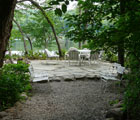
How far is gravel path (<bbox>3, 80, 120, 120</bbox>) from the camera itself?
2.72 metres

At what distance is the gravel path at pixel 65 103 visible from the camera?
107 inches

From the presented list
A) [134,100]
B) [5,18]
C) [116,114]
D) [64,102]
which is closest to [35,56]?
[64,102]

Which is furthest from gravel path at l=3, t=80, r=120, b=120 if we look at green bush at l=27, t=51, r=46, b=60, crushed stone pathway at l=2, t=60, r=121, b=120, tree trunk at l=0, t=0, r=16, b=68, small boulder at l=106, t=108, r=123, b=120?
green bush at l=27, t=51, r=46, b=60

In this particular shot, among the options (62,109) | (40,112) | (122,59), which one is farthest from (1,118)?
(122,59)

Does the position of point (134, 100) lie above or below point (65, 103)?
above

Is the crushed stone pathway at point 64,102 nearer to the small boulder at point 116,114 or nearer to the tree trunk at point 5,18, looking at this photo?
the small boulder at point 116,114

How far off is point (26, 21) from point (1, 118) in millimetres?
12689

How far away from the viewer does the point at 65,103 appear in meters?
3.40

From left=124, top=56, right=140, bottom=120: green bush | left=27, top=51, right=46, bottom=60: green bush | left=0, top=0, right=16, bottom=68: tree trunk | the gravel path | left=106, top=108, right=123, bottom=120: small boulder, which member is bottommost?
the gravel path

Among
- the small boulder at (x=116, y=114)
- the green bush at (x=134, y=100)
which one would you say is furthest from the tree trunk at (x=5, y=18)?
the small boulder at (x=116, y=114)

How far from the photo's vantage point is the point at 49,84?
16.3 ft

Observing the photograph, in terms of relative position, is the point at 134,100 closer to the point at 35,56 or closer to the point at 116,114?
the point at 116,114

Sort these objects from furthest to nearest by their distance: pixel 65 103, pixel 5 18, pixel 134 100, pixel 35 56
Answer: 1. pixel 35 56
2. pixel 65 103
3. pixel 134 100
4. pixel 5 18

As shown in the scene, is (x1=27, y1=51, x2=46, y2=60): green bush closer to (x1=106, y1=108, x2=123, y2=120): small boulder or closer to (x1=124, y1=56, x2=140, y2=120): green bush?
(x1=106, y1=108, x2=123, y2=120): small boulder
